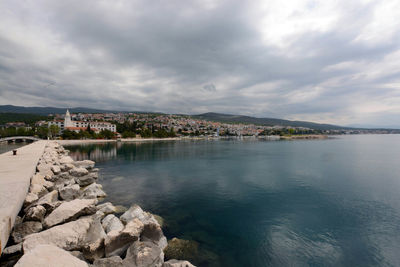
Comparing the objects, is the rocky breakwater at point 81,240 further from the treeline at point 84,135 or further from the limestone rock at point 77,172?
the treeline at point 84,135

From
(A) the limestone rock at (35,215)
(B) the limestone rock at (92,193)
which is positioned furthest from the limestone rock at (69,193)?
(A) the limestone rock at (35,215)

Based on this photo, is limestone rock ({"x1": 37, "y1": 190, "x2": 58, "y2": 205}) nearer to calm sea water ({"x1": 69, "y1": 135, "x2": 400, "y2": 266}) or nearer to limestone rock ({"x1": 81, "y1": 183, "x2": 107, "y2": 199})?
limestone rock ({"x1": 81, "y1": 183, "x2": 107, "y2": 199})

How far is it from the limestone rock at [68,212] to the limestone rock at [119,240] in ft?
8.02

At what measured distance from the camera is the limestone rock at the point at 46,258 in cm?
352

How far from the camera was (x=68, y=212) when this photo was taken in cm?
738

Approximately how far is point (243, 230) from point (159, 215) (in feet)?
13.6

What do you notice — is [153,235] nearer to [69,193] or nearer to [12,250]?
[12,250]

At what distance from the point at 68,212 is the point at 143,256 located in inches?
159

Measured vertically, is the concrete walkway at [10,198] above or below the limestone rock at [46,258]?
below

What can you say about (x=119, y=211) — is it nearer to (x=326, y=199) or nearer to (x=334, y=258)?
(x=334, y=258)

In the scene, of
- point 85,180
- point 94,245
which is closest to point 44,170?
point 85,180

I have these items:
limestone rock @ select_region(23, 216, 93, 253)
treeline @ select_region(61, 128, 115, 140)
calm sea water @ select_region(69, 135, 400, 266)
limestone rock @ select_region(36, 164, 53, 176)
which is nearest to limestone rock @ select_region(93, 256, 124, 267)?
limestone rock @ select_region(23, 216, 93, 253)

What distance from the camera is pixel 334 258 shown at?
6973 mm

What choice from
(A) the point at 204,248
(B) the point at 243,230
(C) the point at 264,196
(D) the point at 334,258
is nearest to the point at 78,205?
(A) the point at 204,248
